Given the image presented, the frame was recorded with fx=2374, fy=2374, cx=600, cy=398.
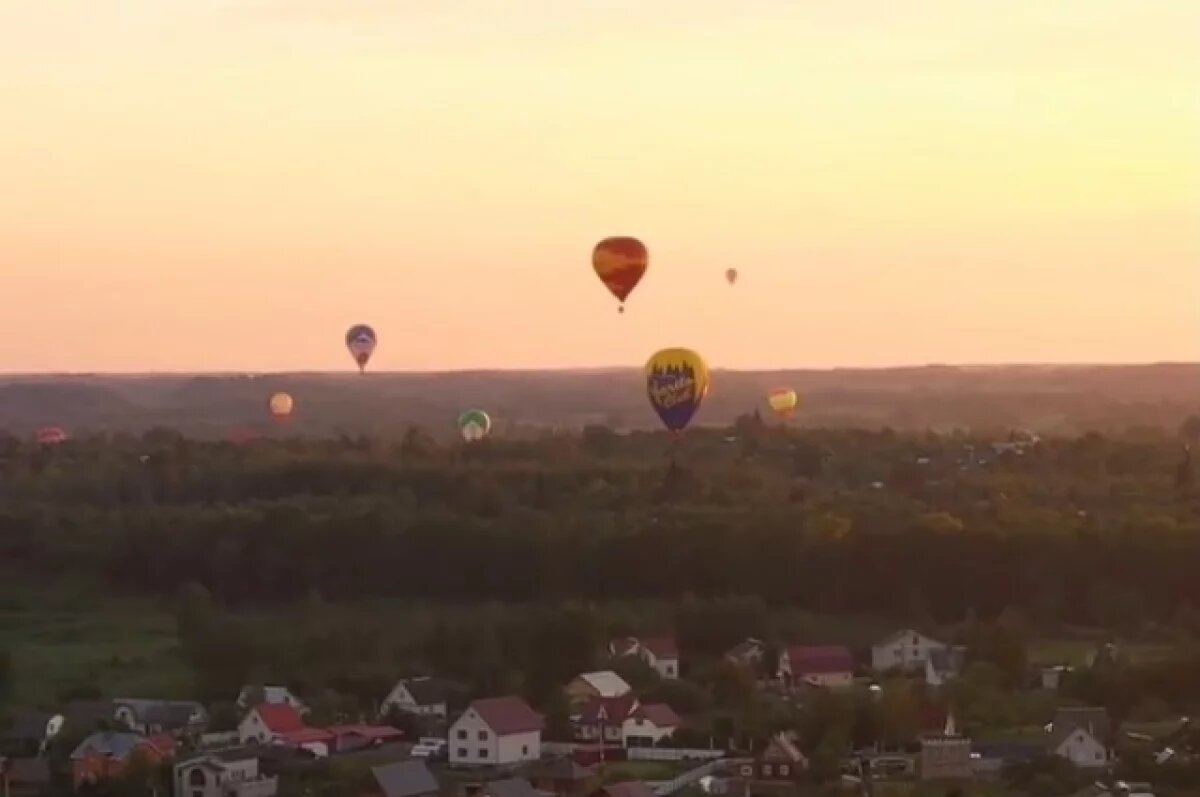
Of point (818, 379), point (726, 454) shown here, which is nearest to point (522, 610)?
point (726, 454)

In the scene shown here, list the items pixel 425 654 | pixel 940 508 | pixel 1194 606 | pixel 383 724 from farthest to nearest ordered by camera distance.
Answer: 1. pixel 940 508
2. pixel 1194 606
3. pixel 425 654
4. pixel 383 724

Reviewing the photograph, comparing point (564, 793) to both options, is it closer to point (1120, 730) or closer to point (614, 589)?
point (1120, 730)

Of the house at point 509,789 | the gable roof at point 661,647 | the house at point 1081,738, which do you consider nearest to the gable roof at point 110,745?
the house at point 509,789

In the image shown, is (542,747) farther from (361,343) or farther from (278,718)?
(361,343)

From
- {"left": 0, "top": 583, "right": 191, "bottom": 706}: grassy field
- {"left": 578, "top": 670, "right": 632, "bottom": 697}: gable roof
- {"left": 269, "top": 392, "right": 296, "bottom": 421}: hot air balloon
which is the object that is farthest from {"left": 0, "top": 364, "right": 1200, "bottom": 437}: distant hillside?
{"left": 578, "top": 670, "right": 632, "bottom": 697}: gable roof

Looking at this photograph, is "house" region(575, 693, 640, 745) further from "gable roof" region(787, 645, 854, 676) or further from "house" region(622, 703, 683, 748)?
"gable roof" region(787, 645, 854, 676)
